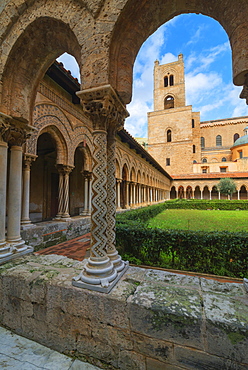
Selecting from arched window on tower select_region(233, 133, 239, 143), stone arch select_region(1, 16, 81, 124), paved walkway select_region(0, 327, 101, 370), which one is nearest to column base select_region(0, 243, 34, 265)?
paved walkway select_region(0, 327, 101, 370)

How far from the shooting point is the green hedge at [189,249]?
12.0ft

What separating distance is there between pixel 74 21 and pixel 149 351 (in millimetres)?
4101

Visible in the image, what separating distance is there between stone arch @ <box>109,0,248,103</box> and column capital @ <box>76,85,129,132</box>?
0.20 m

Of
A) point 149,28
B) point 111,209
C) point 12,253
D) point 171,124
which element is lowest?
point 12,253

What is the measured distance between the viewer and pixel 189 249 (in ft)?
12.7

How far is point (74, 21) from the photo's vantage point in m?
2.54

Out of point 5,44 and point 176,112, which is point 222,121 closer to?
point 176,112

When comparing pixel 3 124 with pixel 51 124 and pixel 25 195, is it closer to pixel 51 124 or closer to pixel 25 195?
pixel 25 195

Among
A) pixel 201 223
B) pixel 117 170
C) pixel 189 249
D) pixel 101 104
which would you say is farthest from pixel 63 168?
pixel 201 223

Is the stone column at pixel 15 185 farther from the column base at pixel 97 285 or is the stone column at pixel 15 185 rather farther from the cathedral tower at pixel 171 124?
the cathedral tower at pixel 171 124

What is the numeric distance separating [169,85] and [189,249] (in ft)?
155

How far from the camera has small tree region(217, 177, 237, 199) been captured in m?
27.6

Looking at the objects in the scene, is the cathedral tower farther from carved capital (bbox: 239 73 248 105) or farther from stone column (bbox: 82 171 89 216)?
carved capital (bbox: 239 73 248 105)

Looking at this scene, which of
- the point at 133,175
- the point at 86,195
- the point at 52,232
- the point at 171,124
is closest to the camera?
the point at 52,232
